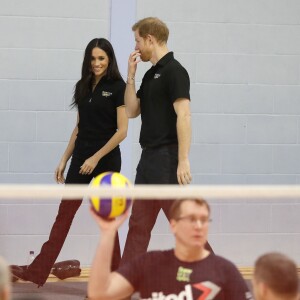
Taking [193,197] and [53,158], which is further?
[53,158]

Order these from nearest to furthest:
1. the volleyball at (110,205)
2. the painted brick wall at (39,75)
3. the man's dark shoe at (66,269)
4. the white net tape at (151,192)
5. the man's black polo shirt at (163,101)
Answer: the volleyball at (110,205) < the white net tape at (151,192) < the man's dark shoe at (66,269) < the man's black polo shirt at (163,101) < the painted brick wall at (39,75)

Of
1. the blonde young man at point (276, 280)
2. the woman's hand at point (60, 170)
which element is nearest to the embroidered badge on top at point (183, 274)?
the blonde young man at point (276, 280)

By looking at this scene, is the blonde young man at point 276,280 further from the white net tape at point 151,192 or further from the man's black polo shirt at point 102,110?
the man's black polo shirt at point 102,110

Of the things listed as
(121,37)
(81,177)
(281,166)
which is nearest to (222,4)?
(121,37)

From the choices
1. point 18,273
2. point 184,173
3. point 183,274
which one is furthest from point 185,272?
point 184,173

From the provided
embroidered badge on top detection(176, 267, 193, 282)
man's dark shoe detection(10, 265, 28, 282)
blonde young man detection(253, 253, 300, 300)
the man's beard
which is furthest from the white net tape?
the man's beard

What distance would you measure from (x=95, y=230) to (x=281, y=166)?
12.4ft

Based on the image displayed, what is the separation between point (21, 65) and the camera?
732 cm

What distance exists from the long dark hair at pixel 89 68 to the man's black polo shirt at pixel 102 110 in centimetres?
4

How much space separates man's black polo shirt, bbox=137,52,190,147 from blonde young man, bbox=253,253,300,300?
217 cm

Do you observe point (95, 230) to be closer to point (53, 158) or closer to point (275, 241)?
point (275, 241)

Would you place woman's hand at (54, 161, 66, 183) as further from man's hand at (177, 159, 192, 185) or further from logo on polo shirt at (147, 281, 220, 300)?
logo on polo shirt at (147, 281, 220, 300)

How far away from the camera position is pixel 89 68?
620 cm

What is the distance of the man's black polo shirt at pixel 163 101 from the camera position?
541 cm
